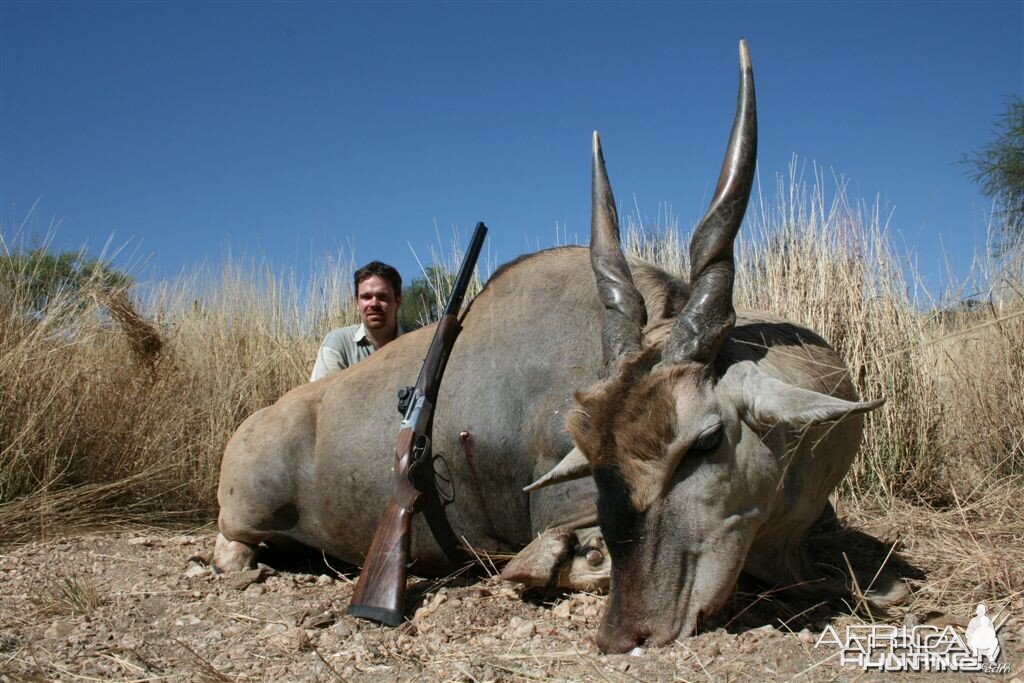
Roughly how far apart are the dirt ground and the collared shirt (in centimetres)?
236

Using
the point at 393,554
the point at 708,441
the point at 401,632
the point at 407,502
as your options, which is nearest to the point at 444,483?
the point at 407,502

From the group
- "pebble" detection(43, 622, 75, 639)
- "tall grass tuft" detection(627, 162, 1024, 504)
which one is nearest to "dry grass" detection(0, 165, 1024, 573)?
"tall grass tuft" detection(627, 162, 1024, 504)

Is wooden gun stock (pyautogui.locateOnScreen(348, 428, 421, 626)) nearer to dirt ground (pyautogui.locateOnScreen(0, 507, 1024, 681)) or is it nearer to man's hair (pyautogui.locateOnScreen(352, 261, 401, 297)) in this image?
dirt ground (pyautogui.locateOnScreen(0, 507, 1024, 681))

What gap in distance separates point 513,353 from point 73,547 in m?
3.46

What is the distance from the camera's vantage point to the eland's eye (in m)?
3.01

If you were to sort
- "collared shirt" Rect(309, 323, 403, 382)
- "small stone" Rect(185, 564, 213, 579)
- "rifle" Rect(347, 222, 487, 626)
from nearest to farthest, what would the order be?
"rifle" Rect(347, 222, 487, 626), "small stone" Rect(185, 564, 213, 579), "collared shirt" Rect(309, 323, 403, 382)

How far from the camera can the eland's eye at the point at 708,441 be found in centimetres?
301

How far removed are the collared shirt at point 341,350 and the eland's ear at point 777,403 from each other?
167 inches

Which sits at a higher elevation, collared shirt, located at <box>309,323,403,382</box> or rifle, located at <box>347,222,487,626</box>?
collared shirt, located at <box>309,323,403,382</box>

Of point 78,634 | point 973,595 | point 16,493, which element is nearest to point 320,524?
point 78,634

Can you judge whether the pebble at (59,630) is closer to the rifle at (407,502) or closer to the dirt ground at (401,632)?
the dirt ground at (401,632)

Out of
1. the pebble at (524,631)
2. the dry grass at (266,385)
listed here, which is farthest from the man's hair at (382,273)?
the pebble at (524,631)

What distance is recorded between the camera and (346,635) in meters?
3.65

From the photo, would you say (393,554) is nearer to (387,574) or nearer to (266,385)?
(387,574)
